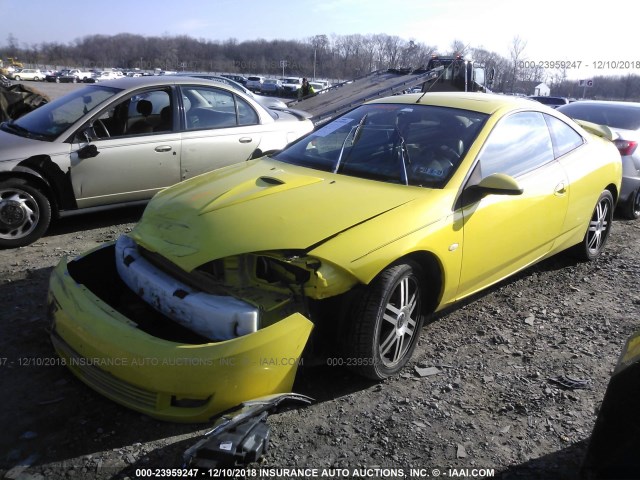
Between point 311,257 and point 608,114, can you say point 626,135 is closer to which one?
point 608,114

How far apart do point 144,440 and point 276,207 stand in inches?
53.8

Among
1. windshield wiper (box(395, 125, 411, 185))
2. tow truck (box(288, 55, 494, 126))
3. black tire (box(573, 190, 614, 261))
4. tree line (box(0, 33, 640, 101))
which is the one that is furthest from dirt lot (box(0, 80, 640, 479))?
tree line (box(0, 33, 640, 101))

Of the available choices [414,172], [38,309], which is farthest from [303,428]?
[38,309]

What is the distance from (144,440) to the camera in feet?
8.08

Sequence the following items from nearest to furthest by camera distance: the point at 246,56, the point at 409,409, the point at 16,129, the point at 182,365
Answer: the point at 182,365 < the point at 409,409 < the point at 16,129 < the point at 246,56

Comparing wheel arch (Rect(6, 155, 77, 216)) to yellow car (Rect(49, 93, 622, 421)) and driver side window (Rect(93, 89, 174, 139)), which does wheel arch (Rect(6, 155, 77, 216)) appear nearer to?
driver side window (Rect(93, 89, 174, 139))

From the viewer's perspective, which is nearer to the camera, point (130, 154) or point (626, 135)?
point (130, 154)

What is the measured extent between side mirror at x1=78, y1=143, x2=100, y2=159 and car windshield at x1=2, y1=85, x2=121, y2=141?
292 mm

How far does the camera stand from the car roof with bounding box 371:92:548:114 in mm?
3827

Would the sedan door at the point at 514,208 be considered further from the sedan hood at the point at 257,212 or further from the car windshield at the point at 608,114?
the car windshield at the point at 608,114

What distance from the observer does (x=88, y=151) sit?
16.8ft

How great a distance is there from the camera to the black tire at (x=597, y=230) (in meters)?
4.86

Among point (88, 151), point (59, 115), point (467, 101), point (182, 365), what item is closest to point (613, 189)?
point (467, 101)

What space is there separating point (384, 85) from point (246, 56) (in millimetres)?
87312
